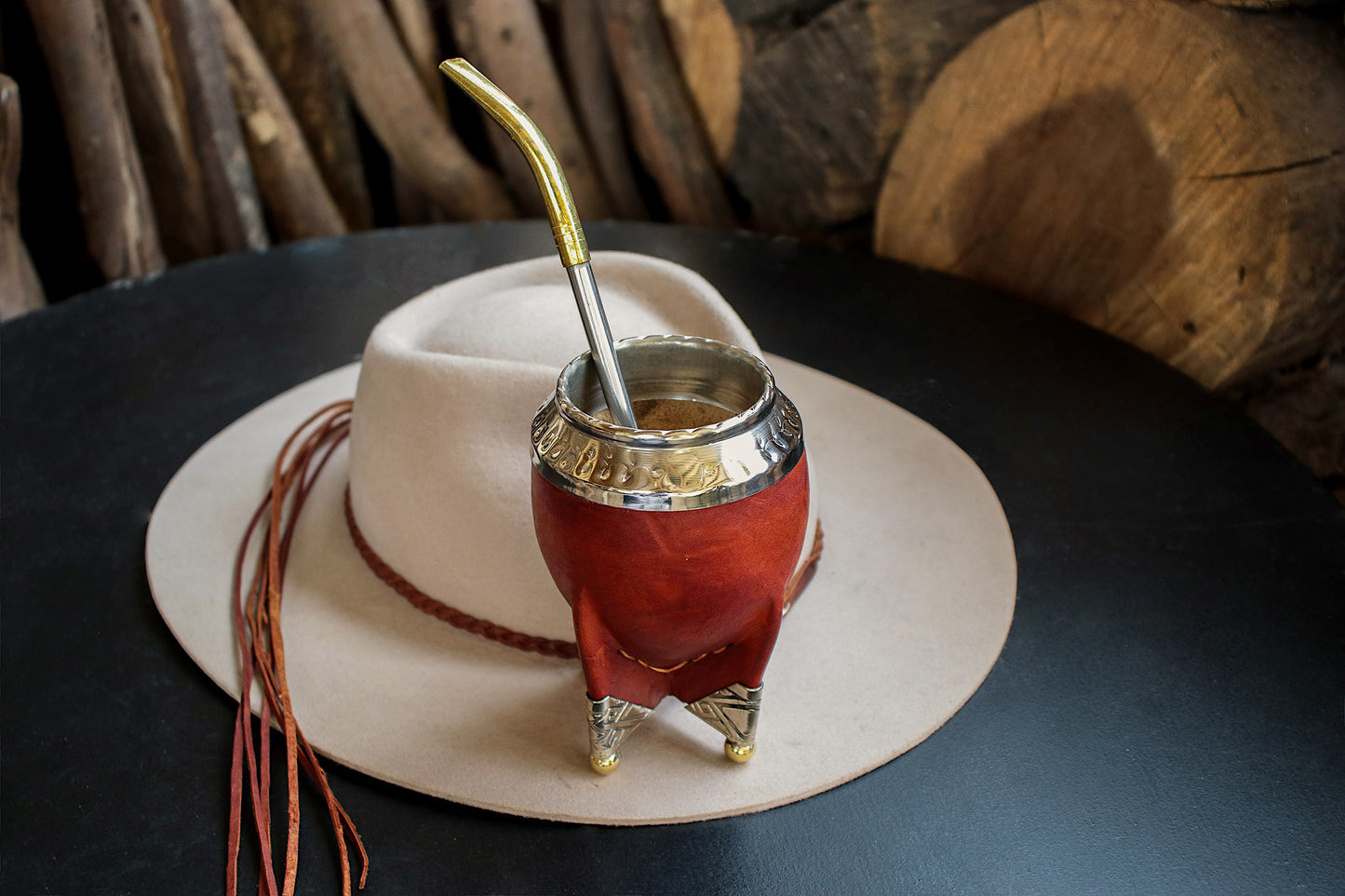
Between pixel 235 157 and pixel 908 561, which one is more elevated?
pixel 235 157

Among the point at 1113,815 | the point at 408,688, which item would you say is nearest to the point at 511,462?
the point at 408,688

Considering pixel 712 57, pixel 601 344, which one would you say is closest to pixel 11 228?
pixel 712 57

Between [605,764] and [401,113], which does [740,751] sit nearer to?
[605,764]

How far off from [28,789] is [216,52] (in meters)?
1.48

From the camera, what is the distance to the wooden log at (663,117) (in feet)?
6.02

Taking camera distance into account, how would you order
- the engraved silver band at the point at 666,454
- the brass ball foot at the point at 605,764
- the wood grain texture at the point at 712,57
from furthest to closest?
1. the wood grain texture at the point at 712,57
2. the brass ball foot at the point at 605,764
3. the engraved silver band at the point at 666,454

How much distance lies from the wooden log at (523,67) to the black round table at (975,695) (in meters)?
0.80


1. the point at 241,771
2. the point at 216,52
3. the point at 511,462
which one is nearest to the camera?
the point at 241,771

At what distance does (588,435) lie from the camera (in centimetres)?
62

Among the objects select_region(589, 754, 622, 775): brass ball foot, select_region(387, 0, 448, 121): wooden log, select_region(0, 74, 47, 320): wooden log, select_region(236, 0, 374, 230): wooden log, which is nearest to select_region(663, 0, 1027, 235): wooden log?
select_region(387, 0, 448, 121): wooden log

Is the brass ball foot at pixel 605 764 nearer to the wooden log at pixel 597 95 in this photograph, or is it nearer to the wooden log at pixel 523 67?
the wooden log at pixel 523 67

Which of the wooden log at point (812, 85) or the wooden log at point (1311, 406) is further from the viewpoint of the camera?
the wooden log at point (812, 85)


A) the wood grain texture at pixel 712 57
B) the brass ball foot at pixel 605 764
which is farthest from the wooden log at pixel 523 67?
the brass ball foot at pixel 605 764

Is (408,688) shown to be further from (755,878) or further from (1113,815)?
(1113,815)
